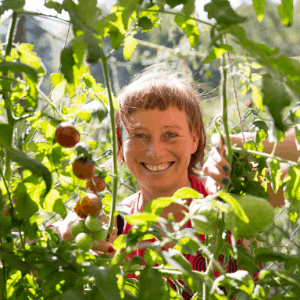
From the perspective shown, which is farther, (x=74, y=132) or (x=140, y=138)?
(x=140, y=138)

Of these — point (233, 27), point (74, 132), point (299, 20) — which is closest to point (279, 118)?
point (233, 27)

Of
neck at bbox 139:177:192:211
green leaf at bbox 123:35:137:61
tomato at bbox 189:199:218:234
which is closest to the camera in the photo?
tomato at bbox 189:199:218:234

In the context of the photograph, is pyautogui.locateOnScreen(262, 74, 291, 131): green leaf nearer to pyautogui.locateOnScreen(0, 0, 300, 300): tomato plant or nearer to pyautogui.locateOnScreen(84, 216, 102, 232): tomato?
pyautogui.locateOnScreen(0, 0, 300, 300): tomato plant

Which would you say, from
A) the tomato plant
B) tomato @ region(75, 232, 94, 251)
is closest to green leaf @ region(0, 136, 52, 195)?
the tomato plant

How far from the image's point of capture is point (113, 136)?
432 millimetres

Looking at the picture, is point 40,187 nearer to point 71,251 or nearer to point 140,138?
point 71,251

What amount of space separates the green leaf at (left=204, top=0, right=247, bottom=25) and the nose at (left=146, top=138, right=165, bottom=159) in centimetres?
61

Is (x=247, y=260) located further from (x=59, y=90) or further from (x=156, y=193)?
(x=156, y=193)

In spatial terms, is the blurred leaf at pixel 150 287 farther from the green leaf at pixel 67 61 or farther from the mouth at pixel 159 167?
the mouth at pixel 159 167

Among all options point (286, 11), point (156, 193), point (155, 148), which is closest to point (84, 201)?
point (286, 11)

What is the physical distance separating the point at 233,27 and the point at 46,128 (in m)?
0.30

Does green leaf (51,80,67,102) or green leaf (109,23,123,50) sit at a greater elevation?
green leaf (109,23,123,50)

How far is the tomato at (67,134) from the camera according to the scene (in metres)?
0.44

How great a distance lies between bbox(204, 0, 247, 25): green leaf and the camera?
0.34m
